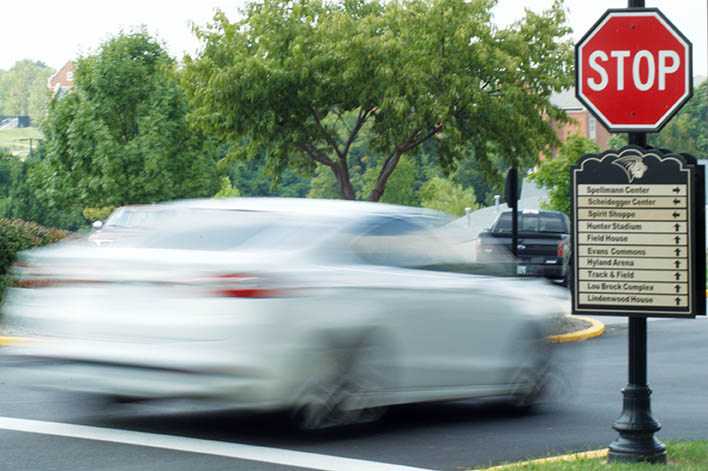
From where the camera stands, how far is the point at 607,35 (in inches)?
242

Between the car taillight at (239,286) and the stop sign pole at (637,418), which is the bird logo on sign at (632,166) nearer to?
the stop sign pole at (637,418)

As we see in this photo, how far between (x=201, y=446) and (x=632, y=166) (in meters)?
3.03

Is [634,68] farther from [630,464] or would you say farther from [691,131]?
[691,131]

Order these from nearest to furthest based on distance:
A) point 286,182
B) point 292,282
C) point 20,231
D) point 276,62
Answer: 1. point 292,282
2. point 20,231
3. point 276,62
4. point 286,182

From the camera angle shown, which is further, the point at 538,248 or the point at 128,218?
the point at 128,218

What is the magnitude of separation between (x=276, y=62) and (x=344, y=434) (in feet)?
65.6

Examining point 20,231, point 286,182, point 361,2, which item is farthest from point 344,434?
point 286,182

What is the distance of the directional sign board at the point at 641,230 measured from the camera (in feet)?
20.0

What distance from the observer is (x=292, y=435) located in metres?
7.15

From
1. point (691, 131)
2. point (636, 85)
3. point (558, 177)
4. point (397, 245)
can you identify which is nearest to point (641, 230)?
point (636, 85)

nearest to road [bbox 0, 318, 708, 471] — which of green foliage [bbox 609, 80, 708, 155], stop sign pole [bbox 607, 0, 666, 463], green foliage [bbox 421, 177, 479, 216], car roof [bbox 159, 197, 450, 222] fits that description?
stop sign pole [bbox 607, 0, 666, 463]

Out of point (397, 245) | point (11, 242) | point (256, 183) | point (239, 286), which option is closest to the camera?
point (239, 286)

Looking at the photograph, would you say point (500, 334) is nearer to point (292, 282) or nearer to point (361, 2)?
point (292, 282)

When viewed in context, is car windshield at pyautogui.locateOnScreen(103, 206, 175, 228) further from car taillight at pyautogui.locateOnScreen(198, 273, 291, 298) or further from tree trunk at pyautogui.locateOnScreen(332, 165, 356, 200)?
car taillight at pyautogui.locateOnScreen(198, 273, 291, 298)
